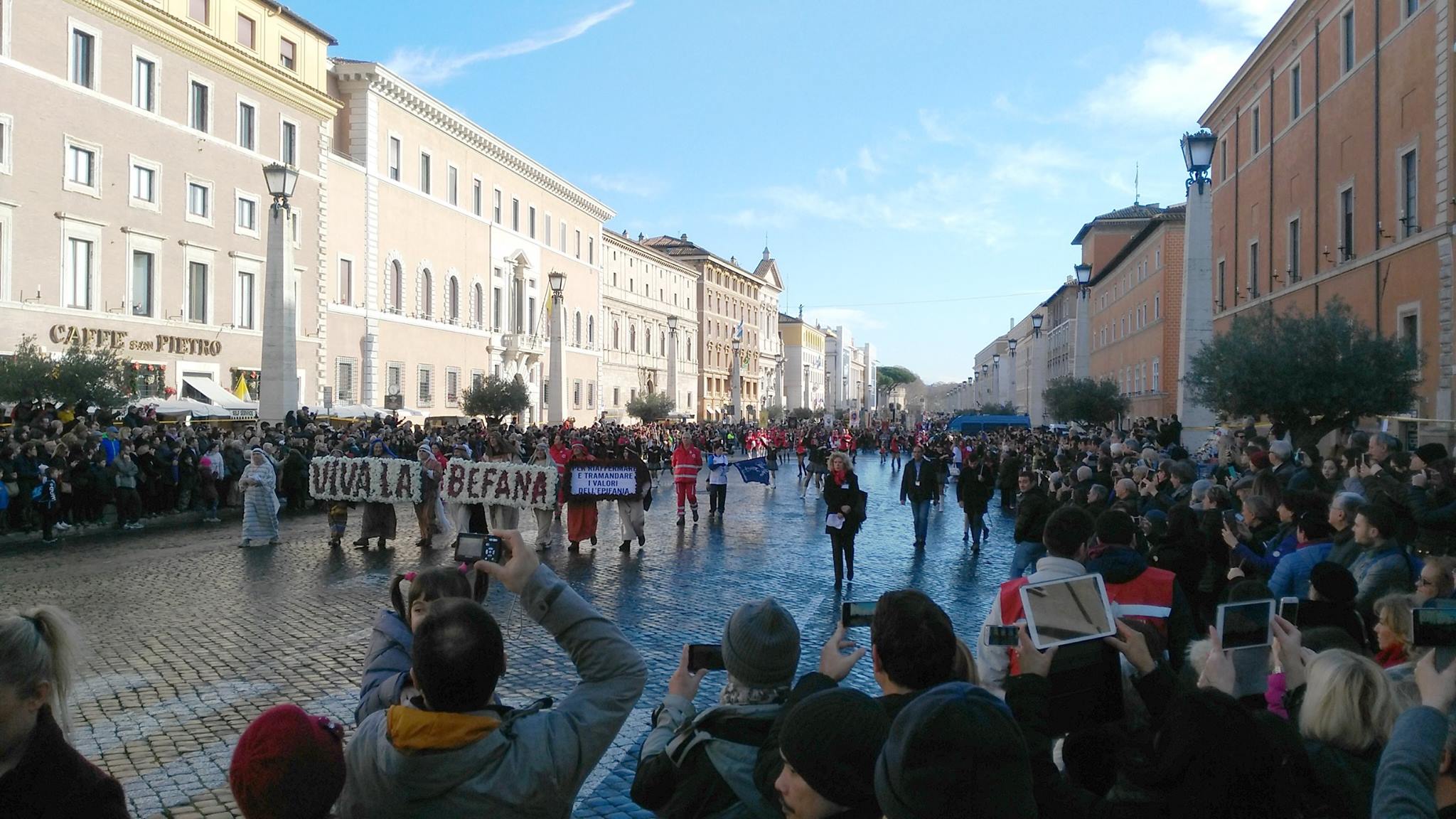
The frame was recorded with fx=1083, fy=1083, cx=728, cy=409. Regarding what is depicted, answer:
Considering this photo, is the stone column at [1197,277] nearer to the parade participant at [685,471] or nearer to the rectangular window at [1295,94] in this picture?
the parade participant at [685,471]

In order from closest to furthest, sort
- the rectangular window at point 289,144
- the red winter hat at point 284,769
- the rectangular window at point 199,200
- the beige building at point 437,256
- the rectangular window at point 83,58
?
the red winter hat at point 284,769 < the rectangular window at point 83,58 < the rectangular window at point 199,200 < the rectangular window at point 289,144 < the beige building at point 437,256

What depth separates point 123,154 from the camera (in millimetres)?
29922

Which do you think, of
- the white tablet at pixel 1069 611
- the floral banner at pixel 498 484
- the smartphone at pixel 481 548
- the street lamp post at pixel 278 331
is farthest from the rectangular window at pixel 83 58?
the white tablet at pixel 1069 611

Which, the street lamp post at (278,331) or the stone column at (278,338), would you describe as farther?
the stone column at (278,338)

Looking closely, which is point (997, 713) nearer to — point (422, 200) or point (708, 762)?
point (708, 762)

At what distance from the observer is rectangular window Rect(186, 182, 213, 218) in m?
32.6

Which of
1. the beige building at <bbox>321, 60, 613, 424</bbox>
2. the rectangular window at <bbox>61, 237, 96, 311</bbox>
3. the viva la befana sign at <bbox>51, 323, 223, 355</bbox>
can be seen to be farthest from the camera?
the beige building at <bbox>321, 60, 613, 424</bbox>

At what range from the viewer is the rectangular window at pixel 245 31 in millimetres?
34938

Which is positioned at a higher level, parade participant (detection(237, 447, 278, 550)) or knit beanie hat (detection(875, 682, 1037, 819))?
knit beanie hat (detection(875, 682, 1037, 819))

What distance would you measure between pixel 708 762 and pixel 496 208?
54.7 metres

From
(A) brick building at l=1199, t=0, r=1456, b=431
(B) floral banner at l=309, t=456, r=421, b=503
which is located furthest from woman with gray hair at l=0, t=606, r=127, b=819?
(A) brick building at l=1199, t=0, r=1456, b=431

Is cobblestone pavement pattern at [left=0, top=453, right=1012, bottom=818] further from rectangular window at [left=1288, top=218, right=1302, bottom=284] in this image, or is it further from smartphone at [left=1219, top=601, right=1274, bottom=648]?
rectangular window at [left=1288, top=218, right=1302, bottom=284]

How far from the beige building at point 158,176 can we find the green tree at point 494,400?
24.3 feet

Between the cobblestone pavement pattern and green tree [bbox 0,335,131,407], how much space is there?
744cm
